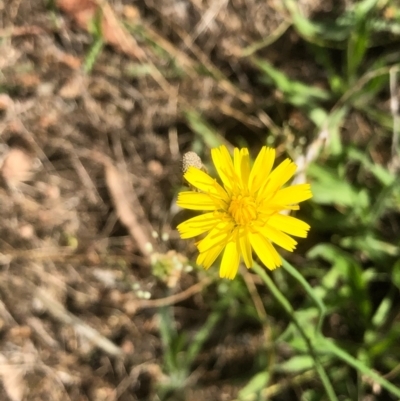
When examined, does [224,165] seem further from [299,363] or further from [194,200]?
[299,363]

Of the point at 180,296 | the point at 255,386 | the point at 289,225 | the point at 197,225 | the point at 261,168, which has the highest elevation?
the point at 180,296

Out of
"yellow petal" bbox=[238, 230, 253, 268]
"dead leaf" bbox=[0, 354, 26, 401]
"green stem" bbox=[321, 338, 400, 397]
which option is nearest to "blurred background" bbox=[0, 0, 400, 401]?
"dead leaf" bbox=[0, 354, 26, 401]

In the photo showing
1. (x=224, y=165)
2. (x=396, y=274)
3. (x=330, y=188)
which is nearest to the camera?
(x=224, y=165)

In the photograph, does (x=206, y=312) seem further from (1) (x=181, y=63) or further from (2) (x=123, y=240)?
(1) (x=181, y=63)

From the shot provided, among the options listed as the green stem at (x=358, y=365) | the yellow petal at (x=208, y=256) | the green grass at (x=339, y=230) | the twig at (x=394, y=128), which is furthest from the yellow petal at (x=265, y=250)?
the twig at (x=394, y=128)

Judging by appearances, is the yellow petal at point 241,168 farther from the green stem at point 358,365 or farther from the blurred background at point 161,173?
the blurred background at point 161,173

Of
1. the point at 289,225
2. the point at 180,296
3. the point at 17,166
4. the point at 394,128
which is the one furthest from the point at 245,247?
the point at 17,166
